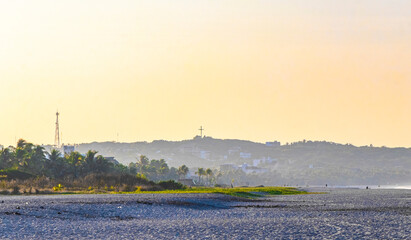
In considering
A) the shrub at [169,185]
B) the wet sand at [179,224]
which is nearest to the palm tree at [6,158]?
the shrub at [169,185]

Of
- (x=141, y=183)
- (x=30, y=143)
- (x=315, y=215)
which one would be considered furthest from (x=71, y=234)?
(x=30, y=143)

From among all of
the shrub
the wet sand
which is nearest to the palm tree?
the shrub

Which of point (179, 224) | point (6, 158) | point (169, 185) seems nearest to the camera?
point (179, 224)

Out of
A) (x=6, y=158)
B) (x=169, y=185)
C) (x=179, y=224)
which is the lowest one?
(x=179, y=224)

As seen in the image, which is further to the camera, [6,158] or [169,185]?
[6,158]

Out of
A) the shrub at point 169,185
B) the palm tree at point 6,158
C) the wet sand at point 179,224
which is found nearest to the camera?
the wet sand at point 179,224

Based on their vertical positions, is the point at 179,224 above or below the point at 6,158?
below

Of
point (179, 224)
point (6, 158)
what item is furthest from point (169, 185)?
point (179, 224)

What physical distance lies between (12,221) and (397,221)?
2375 cm

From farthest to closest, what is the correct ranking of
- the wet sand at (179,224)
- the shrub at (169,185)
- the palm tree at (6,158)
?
the palm tree at (6,158)
the shrub at (169,185)
the wet sand at (179,224)

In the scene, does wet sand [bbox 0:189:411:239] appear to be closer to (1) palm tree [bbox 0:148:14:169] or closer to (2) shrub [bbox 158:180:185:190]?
(2) shrub [bbox 158:180:185:190]

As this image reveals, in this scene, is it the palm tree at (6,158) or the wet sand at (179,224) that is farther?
the palm tree at (6,158)

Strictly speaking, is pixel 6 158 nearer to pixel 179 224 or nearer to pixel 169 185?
pixel 169 185

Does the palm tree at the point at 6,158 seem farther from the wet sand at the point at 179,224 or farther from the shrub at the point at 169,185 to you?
the wet sand at the point at 179,224
